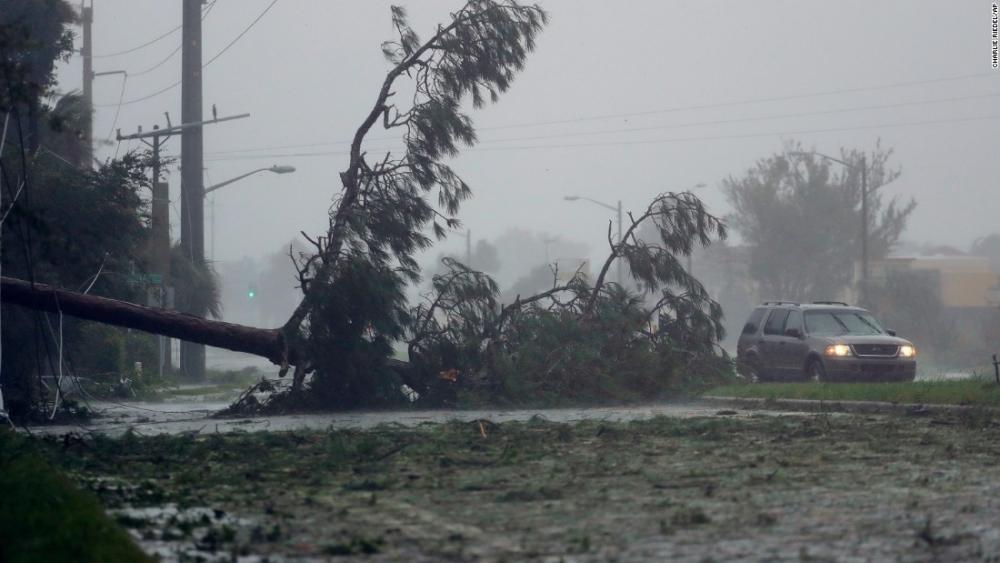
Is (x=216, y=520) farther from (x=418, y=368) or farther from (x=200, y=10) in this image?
(x=200, y=10)

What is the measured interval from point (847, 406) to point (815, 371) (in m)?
5.99

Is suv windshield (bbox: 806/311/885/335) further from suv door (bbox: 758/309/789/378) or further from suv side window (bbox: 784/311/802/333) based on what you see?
suv door (bbox: 758/309/789/378)

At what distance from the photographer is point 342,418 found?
18.6 m

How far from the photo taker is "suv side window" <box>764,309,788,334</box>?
2530 cm

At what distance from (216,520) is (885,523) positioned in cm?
411

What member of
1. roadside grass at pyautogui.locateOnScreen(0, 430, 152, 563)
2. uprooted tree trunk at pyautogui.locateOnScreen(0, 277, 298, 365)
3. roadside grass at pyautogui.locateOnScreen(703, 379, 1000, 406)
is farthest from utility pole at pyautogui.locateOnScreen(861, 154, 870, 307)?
roadside grass at pyautogui.locateOnScreen(0, 430, 152, 563)

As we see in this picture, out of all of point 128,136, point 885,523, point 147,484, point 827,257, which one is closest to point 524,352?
point 147,484

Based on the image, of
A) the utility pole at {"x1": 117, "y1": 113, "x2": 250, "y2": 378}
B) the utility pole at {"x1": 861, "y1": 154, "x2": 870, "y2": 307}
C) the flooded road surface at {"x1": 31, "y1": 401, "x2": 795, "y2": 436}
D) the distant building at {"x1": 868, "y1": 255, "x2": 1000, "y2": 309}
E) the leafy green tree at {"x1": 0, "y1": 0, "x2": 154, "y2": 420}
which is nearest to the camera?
the flooded road surface at {"x1": 31, "y1": 401, "x2": 795, "y2": 436}

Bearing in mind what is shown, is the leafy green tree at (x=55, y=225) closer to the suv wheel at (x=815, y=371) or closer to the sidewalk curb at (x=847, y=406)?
the sidewalk curb at (x=847, y=406)

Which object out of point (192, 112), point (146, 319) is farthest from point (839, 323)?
point (192, 112)

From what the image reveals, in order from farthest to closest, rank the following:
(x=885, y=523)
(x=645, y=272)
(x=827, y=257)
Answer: (x=827, y=257) → (x=645, y=272) → (x=885, y=523)

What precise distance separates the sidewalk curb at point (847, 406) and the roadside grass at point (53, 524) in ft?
38.3

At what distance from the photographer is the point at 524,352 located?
21.7 metres

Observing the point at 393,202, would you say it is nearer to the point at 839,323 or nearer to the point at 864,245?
the point at 839,323
